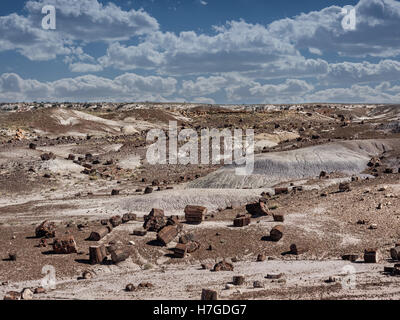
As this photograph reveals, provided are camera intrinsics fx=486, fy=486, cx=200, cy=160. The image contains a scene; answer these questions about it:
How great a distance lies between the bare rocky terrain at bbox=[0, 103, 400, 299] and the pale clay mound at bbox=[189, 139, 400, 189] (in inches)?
2.8

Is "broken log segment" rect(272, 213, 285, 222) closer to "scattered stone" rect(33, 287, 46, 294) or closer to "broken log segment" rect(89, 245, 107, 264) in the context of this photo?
"broken log segment" rect(89, 245, 107, 264)

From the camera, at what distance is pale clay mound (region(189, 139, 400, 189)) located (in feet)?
84.7

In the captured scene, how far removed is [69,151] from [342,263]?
34.1 metres

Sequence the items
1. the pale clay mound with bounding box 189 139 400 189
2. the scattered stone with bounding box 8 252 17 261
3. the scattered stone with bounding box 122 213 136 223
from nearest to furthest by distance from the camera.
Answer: the scattered stone with bounding box 8 252 17 261
the scattered stone with bounding box 122 213 136 223
the pale clay mound with bounding box 189 139 400 189

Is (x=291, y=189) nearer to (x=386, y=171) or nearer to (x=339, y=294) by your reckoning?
(x=386, y=171)

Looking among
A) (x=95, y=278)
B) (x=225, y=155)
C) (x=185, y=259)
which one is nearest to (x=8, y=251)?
(x=95, y=278)

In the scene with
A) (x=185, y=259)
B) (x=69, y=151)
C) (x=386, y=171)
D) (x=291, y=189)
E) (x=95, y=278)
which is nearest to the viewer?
(x=95, y=278)

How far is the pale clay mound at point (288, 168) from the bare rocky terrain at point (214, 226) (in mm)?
71

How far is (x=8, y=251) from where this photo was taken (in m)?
16.1

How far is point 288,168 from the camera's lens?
2653cm

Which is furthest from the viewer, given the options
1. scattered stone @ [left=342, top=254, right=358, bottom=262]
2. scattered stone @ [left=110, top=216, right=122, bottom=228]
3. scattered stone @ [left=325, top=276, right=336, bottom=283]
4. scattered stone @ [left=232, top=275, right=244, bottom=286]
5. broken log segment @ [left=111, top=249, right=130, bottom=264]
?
scattered stone @ [left=110, top=216, right=122, bottom=228]

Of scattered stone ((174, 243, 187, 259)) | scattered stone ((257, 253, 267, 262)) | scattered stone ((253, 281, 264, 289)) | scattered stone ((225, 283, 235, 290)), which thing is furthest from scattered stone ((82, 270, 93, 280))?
scattered stone ((257, 253, 267, 262))
